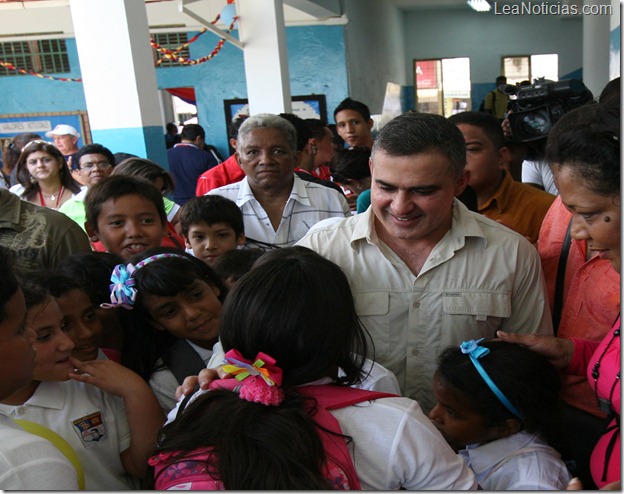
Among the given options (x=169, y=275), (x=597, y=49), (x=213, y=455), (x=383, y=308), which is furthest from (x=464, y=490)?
(x=597, y=49)

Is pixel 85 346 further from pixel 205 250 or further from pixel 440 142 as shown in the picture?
pixel 440 142

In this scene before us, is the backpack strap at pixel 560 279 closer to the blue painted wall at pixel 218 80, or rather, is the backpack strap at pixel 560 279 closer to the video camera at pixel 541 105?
the video camera at pixel 541 105

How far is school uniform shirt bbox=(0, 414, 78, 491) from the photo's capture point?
3.13 ft

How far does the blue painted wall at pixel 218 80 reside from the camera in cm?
974

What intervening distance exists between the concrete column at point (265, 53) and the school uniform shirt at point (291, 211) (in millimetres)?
4422

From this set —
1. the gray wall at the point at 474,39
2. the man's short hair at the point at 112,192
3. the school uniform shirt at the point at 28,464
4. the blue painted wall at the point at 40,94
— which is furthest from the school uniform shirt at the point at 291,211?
the gray wall at the point at 474,39

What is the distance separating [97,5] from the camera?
4.46 meters

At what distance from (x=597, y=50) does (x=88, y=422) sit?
738 centimetres

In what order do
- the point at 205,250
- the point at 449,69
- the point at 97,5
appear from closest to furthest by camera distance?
the point at 205,250, the point at 97,5, the point at 449,69

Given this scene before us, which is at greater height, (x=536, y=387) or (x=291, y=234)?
(x=291, y=234)

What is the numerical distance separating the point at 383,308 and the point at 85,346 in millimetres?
870

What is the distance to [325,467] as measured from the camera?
101 centimetres

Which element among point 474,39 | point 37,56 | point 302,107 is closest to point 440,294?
point 302,107

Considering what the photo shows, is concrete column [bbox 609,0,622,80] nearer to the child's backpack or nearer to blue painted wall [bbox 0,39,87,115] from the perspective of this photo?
the child's backpack
